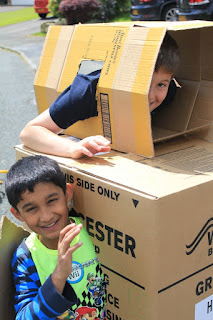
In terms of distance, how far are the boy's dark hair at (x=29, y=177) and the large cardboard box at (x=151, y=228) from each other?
4.6 inches

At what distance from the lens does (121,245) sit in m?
1.59

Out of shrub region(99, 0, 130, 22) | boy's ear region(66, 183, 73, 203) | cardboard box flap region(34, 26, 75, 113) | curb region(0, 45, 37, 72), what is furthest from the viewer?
shrub region(99, 0, 130, 22)

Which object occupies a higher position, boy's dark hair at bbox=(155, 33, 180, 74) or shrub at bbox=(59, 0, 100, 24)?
boy's dark hair at bbox=(155, 33, 180, 74)

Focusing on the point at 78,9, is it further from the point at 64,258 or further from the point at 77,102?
the point at 64,258

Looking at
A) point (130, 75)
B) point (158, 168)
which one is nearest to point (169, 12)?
point (130, 75)

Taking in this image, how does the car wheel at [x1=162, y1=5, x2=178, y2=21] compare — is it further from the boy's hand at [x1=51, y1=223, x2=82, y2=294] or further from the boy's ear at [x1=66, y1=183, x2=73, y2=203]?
the boy's hand at [x1=51, y1=223, x2=82, y2=294]

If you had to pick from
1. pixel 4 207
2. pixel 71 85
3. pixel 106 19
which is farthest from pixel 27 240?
pixel 106 19

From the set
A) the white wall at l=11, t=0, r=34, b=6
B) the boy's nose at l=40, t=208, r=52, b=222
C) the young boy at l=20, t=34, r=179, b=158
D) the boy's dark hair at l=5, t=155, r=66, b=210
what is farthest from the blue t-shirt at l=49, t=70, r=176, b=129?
the white wall at l=11, t=0, r=34, b=6

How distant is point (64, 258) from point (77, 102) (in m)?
0.69

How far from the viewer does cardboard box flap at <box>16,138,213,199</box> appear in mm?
1499

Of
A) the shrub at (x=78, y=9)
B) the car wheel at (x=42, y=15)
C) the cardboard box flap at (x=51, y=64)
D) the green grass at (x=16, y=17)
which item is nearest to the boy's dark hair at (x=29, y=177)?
the cardboard box flap at (x=51, y=64)

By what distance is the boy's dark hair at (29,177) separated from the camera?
152cm

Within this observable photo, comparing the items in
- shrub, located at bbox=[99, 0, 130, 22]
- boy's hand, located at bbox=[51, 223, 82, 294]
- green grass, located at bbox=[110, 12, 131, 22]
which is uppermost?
boy's hand, located at bbox=[51, 223, 82, 294]

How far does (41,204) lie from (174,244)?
0.44m
